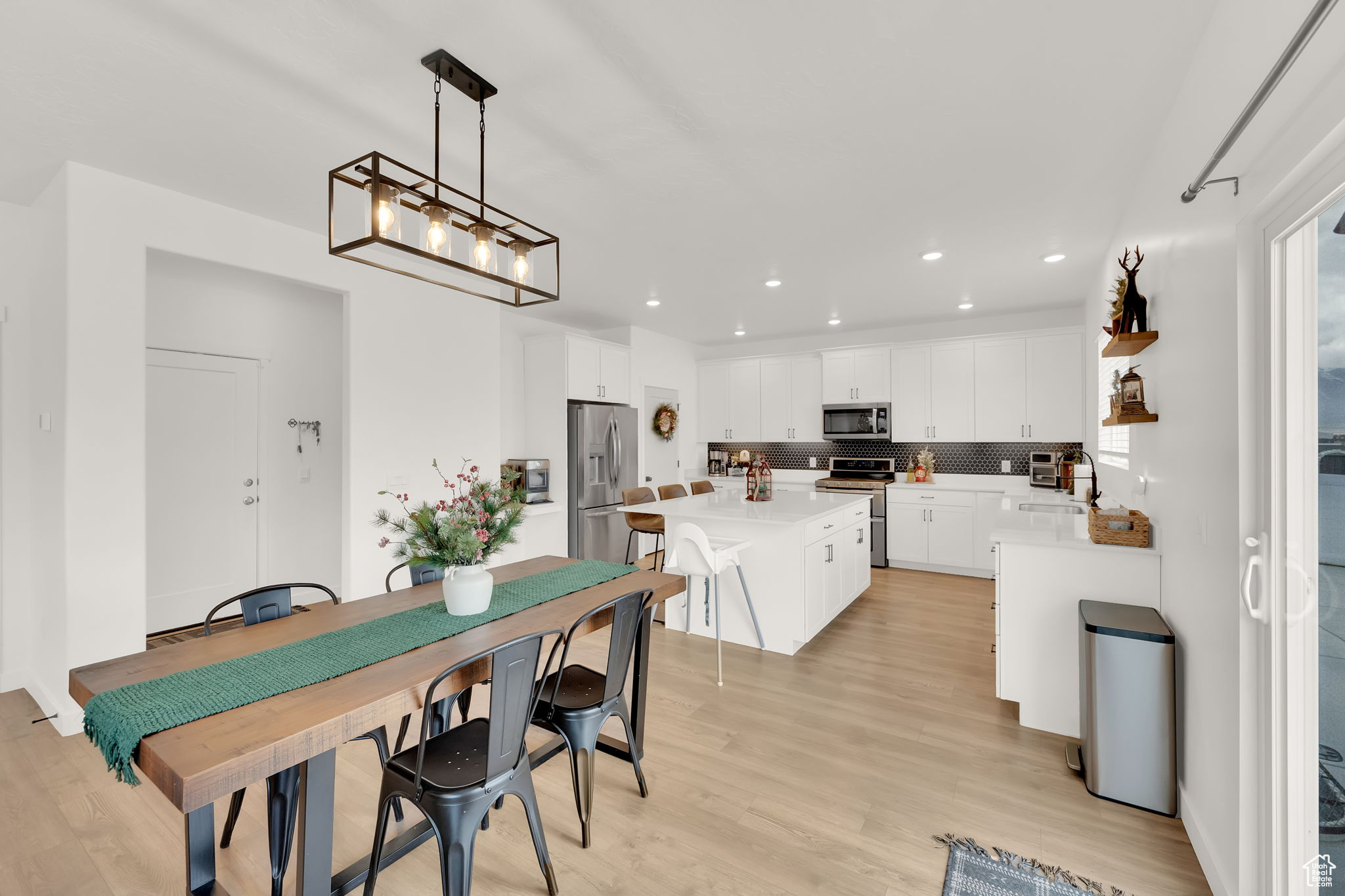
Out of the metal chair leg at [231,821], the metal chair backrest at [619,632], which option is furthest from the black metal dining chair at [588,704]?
the metal chair leg at [231,821]

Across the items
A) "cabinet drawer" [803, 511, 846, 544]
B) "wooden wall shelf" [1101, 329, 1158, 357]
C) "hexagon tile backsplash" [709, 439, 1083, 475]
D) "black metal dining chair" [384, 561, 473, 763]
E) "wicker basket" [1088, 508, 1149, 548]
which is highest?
"wooden wall shelf" [1101, 329, 1158, 357]

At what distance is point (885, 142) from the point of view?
2.54 metres

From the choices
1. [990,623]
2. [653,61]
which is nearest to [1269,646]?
[653,61]

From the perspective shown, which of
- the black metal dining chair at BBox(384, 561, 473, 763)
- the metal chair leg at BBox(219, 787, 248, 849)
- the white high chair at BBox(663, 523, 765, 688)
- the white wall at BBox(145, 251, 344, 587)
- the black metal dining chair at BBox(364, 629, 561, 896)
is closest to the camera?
the black metal dining chair at BBox(364, 629, 561, 896)

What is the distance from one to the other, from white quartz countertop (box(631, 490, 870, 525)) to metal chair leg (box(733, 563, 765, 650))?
32cm

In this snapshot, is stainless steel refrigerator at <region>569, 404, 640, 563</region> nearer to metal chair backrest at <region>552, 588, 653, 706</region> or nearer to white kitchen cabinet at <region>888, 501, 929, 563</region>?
white kitchen cabinet at <region>888, 501, 929, 563</region>

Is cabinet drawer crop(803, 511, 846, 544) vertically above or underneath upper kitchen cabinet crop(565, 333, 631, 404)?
underneath

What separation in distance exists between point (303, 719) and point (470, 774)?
1.65 ft

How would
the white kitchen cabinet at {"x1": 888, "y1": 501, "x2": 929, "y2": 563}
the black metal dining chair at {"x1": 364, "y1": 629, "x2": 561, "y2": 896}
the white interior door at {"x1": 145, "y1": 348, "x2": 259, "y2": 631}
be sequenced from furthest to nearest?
the white kitchen cabinet at {"x1": 888, "y1": 501, "x2": 929, "y2": 563}, the white interior door at {"x1": 145, "y1": 348, "x2": 259, "y2": 631}, the black metal dining chair at {"x1": 364, "y1": 629, "x2": 561, "y2": 896}

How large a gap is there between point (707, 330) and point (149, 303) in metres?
4.79

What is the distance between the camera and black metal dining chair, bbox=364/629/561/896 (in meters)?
1.48

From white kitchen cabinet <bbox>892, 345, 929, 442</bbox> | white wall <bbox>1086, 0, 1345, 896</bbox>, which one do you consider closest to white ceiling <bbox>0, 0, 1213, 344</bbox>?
white wall <bbox>1086, 0, 1345, 896</bbox>

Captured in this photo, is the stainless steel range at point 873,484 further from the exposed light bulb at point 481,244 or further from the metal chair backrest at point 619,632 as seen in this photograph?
the exposed light bulb at point 481,244

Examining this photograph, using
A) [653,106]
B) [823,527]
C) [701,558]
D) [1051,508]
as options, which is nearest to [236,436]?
[701,558]
